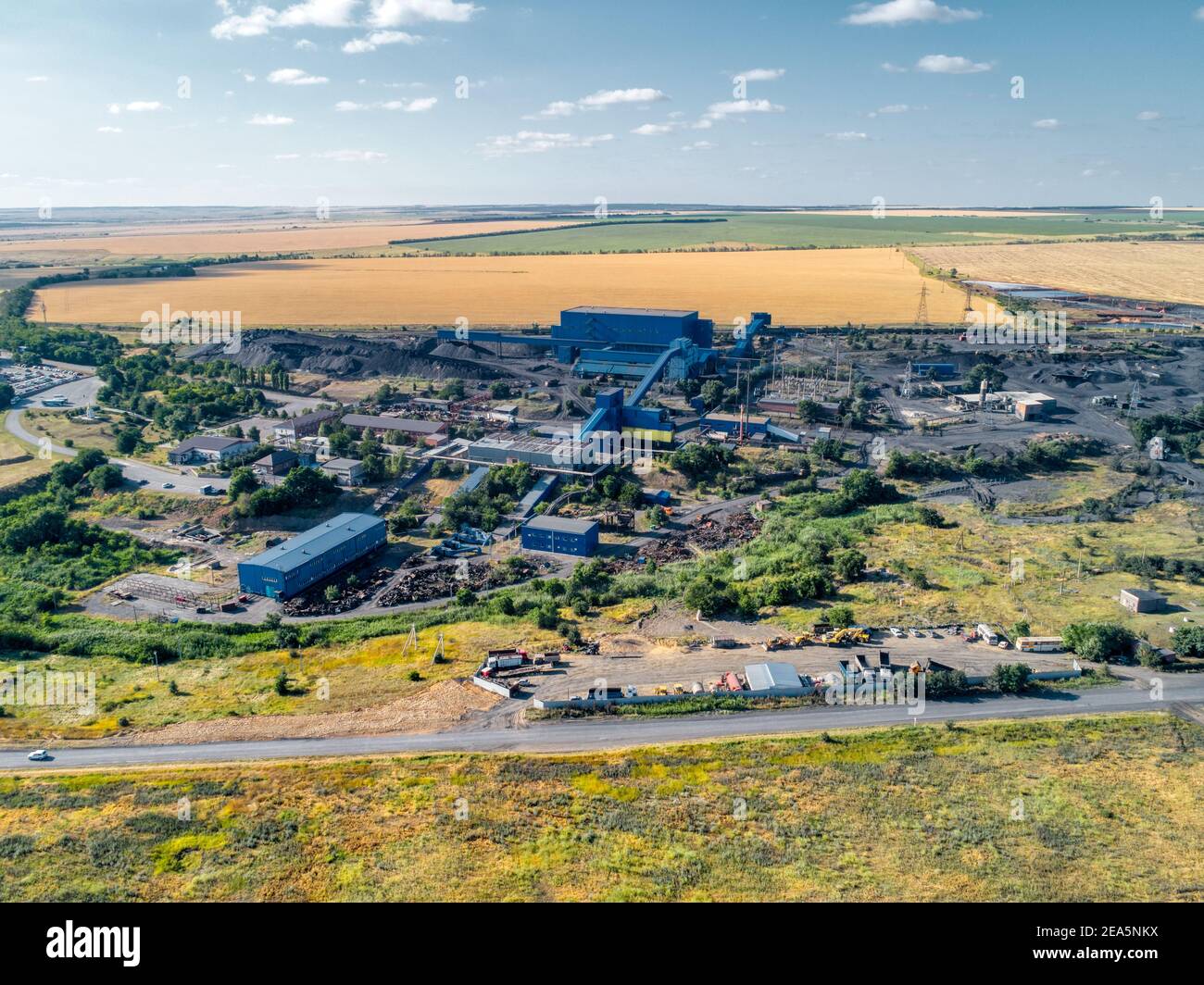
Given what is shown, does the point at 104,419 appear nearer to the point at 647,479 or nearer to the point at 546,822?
the point at 647,479

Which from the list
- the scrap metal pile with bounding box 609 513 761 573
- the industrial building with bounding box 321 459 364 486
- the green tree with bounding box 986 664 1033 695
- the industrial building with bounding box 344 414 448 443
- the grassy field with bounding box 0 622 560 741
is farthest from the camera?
the industrial building with bounding box 344 414 448 443

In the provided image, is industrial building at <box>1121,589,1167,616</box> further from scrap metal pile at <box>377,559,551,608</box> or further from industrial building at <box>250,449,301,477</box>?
industrial building at <box>250,449,301,477</box>
